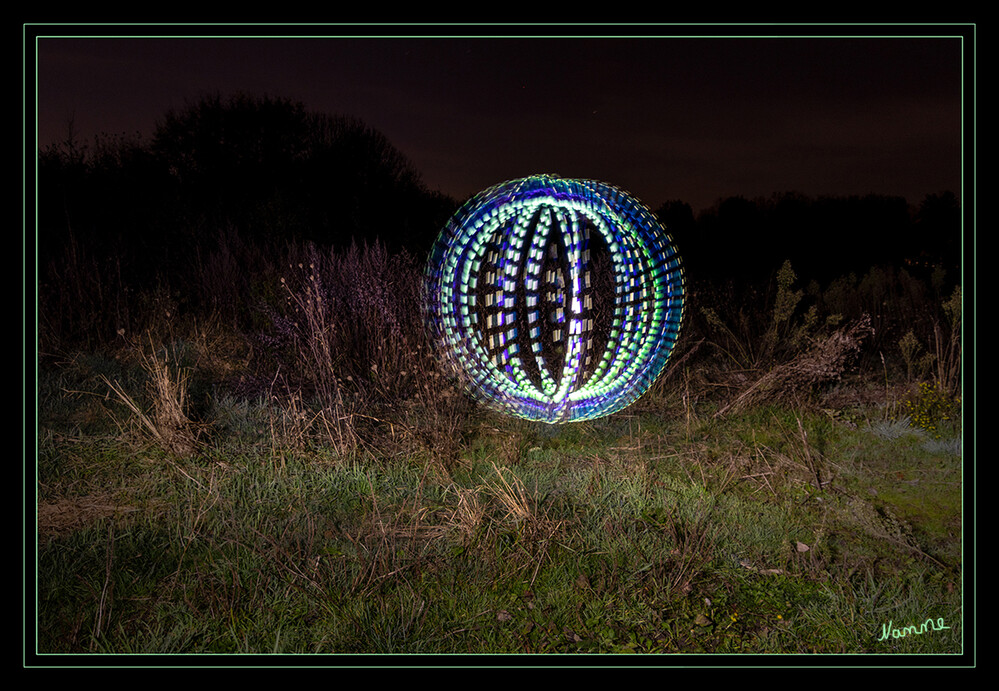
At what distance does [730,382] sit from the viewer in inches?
204

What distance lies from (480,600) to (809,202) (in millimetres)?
8470

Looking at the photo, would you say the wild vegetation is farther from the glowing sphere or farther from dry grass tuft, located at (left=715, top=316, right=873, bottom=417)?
the glowing sphere

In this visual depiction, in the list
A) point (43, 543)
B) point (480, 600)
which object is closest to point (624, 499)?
point (480, 600)

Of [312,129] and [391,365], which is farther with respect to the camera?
[312,129]

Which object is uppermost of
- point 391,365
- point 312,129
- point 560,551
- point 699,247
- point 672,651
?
point 312,129

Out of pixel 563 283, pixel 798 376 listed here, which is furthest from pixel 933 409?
pixel 563 283

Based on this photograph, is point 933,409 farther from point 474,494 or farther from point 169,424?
point 169,424

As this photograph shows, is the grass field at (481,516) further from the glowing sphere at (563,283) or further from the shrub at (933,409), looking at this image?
the glowing sphere at (563,283)

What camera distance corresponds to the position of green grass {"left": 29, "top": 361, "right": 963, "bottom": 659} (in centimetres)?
267

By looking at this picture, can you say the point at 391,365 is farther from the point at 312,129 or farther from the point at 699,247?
the point at 312,129
